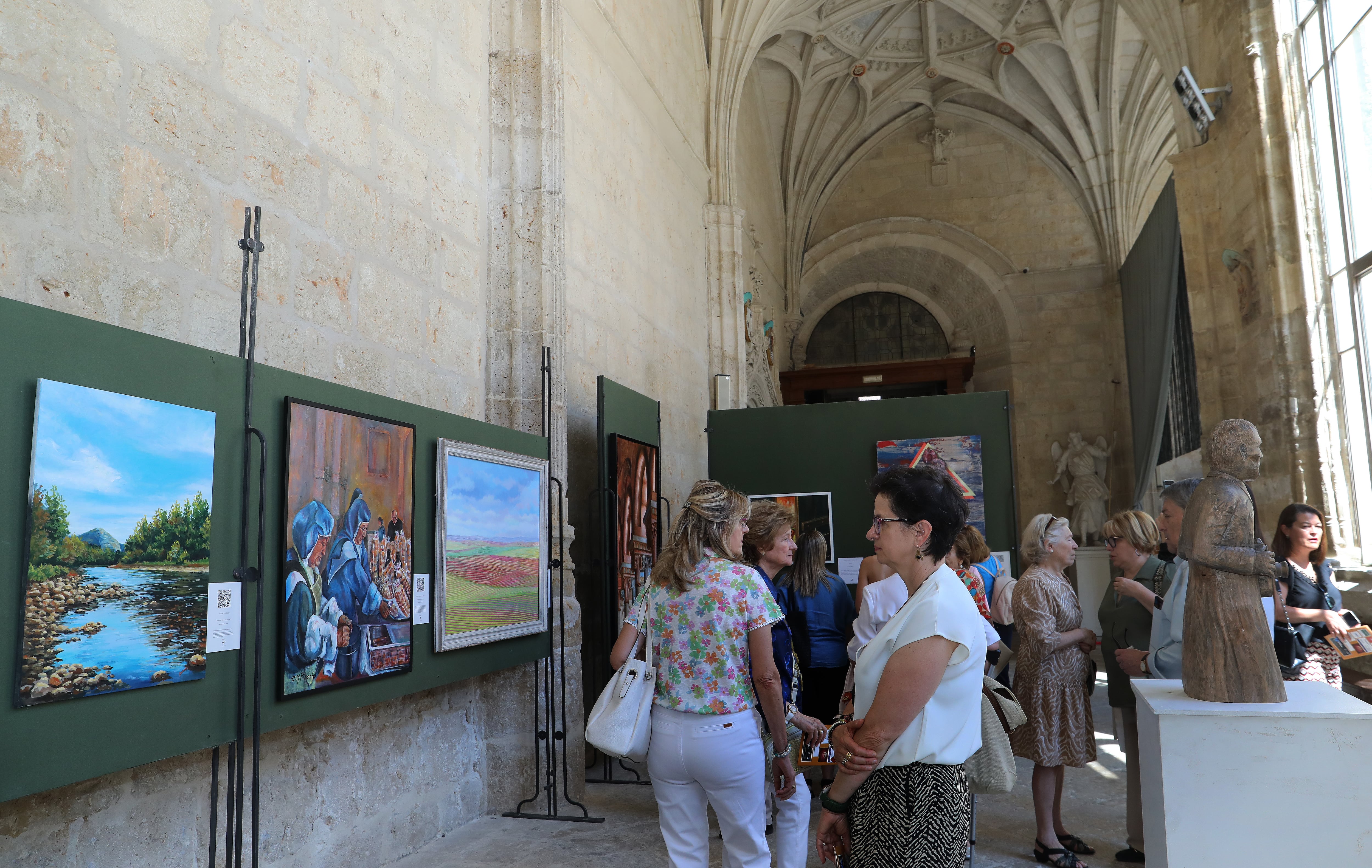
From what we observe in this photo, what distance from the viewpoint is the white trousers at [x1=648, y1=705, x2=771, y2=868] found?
263cm

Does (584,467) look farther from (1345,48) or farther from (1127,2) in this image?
(1127,2)

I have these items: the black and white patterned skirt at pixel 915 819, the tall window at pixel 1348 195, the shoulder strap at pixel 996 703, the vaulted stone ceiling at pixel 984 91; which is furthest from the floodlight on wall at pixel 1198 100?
the black and white patterned skirt at pixel 915 819

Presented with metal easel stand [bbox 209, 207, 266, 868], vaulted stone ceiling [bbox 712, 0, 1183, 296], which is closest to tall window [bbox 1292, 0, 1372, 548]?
vaulted stone ceiling [bbox 712, 0, 1183, 296]

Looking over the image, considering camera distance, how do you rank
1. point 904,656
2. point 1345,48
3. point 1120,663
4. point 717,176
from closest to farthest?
point 904,656
point 1120,663
point 1345,48
point 717,176

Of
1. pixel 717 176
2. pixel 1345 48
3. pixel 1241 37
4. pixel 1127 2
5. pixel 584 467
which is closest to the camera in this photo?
pixel 584 467

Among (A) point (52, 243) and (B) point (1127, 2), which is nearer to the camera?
(A) point (52, 243)

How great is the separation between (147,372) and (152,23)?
1176 millimetres

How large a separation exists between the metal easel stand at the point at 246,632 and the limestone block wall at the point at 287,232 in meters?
0.21

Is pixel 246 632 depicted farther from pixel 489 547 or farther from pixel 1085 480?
pixel 1085 480

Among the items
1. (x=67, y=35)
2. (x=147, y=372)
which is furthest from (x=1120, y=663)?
(x=67, y=35)

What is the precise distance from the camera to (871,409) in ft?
25.3

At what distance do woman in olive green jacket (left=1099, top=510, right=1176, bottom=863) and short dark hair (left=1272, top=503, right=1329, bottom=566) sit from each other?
76 centimetres

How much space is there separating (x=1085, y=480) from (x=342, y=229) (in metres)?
12.8

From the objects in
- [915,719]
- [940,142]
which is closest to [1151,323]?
[940,142]
